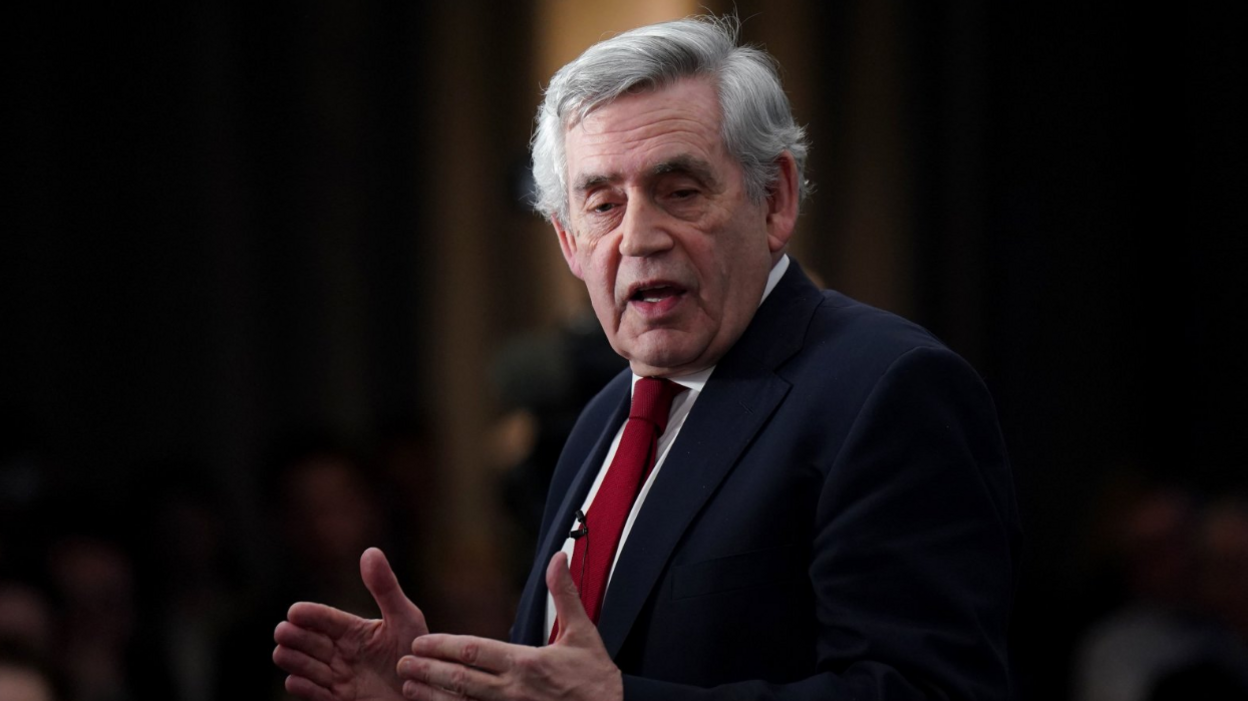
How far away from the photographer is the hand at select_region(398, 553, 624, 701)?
1417 millimetres

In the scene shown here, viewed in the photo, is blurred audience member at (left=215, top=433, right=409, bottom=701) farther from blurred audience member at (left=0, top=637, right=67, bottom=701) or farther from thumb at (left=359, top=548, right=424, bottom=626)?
thumb at (left=359, top=548, right=424, bottom=626)

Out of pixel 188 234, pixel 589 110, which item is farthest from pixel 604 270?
pixel 188 234

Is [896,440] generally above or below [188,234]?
above

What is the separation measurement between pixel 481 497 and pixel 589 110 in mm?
4619

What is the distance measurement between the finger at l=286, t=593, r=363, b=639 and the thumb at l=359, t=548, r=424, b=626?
0.11 feet

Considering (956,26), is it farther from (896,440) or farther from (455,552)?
(896,440)

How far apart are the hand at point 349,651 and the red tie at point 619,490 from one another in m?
0.17

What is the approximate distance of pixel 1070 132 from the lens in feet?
20.0

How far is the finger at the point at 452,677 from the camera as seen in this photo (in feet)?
4.66

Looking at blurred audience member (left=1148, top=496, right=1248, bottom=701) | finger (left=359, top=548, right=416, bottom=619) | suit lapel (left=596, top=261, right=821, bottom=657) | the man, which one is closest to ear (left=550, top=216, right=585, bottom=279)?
the man

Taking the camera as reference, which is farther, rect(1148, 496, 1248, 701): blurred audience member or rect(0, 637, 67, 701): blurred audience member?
rect(1148, 496, 1248, 701): blurred audience member

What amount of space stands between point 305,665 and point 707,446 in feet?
1.60

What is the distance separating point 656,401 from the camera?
1755 millimetres

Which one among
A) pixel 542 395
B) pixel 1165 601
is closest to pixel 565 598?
pixel 542 395
